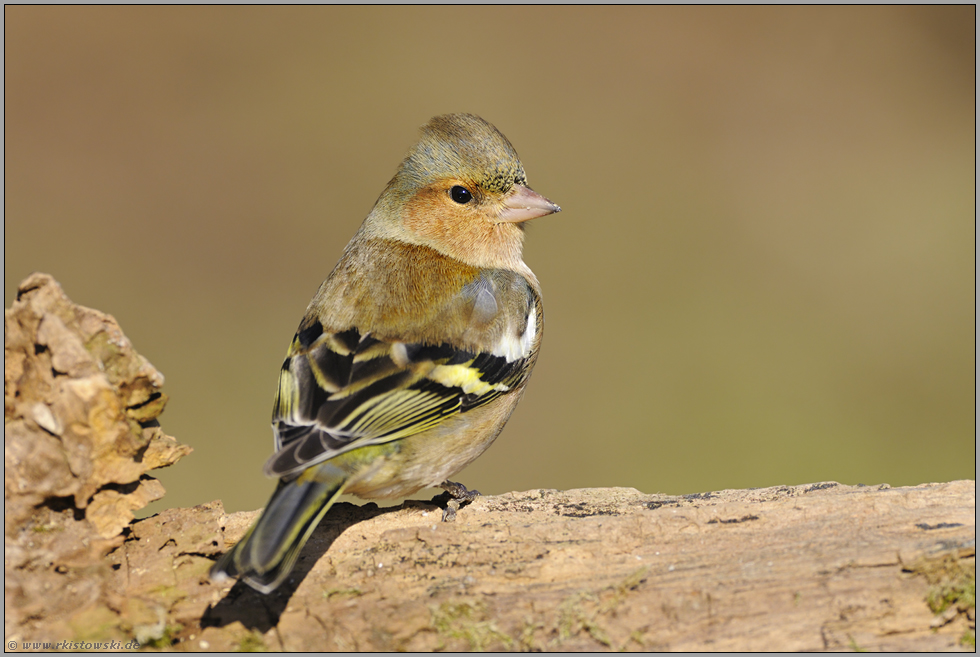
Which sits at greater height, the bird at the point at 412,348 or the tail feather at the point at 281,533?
the bird at the point at 412,348

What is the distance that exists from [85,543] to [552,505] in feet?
7.52

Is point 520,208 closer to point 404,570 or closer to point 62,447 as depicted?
point 404,570

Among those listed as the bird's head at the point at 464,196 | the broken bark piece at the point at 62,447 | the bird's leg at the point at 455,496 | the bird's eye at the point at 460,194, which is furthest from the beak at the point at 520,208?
the broken bark piece at the point at 62,447

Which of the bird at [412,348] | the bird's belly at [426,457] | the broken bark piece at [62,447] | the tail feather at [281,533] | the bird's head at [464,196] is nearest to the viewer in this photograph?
the tail feather at [281,533]

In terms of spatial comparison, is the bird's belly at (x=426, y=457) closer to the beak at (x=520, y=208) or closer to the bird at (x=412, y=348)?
the bird at (x=412, y=348)

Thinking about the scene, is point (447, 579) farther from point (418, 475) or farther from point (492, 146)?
point (492, 146)

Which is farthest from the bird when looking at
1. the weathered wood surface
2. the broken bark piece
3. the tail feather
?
the broken bark piece

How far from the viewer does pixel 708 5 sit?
51.7 feet

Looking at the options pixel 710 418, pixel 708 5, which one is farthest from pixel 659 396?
pixel 708 5

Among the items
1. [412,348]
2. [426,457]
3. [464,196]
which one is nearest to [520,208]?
[464,196]

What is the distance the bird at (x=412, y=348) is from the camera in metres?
3.54

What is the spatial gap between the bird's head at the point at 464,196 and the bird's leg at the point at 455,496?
1.49 metres

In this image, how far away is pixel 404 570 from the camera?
369 centimetres

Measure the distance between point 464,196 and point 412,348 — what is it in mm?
1429
